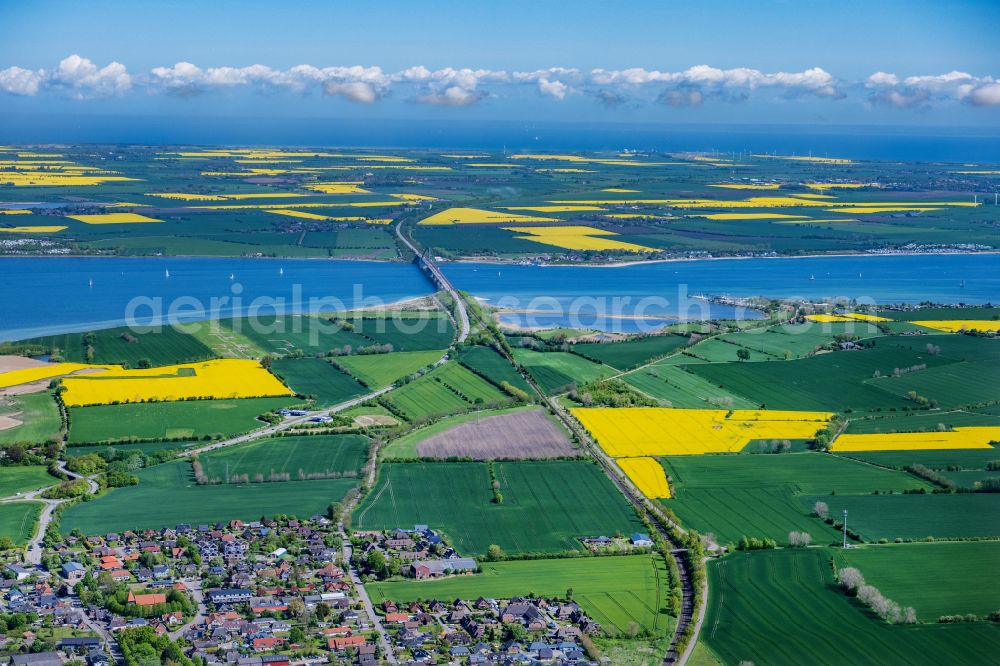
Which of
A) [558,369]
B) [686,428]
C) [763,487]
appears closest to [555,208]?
[558,369]

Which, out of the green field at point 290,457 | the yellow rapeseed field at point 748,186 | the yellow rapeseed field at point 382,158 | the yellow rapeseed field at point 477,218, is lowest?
the green field at point 290,457

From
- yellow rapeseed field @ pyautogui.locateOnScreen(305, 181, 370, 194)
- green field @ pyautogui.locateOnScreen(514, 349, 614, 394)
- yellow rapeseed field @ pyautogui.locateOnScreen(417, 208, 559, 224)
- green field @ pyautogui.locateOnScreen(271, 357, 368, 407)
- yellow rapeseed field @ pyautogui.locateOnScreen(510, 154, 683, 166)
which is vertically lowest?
green field @ pyautogui.locateOnScreen(271, 357, 368, 407)

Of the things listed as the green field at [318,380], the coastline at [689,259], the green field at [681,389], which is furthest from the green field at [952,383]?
the coastline at [689,259]

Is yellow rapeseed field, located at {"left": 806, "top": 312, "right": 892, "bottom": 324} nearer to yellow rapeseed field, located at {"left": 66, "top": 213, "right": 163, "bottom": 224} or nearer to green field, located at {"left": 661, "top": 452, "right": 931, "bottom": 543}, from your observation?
green field, located at {"left": 661, "top": 452, "right": 931, "bottom": 543}

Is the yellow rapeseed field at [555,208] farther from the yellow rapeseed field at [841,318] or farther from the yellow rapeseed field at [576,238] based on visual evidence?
the yellow rapeseed field at [841,318]

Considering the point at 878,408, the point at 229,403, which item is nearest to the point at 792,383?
the point at 878,408

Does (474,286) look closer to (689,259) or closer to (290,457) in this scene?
(689,259)

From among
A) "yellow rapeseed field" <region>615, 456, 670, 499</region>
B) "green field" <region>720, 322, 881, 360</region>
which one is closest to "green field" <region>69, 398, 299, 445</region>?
"yellow rapeseed field" <region>615, 456, 670, 499</region>
